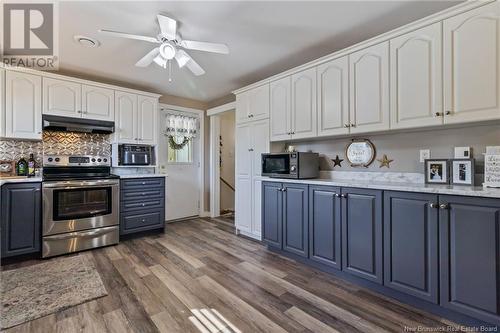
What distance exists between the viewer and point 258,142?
11.3 ft

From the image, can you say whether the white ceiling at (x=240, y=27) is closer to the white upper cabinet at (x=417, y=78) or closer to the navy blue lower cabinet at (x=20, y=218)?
the white upper cabinet at (x=417, y=78)

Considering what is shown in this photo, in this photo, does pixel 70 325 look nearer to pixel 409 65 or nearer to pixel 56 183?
pixel 56 183

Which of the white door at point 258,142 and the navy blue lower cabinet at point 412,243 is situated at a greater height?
the white door at point 258,142

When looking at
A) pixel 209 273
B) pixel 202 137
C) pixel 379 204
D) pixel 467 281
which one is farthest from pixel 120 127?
pixel 467 281

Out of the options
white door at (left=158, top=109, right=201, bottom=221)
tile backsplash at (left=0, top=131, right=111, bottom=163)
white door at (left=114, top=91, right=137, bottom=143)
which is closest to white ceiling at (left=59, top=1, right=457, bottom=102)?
white door at (left=114, top=91, right=137, bottom=143)

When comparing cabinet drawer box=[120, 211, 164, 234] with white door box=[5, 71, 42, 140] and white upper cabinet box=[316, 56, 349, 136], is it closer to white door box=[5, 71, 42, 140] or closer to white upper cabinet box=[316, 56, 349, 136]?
white door box=[5, 71, 42, 140]

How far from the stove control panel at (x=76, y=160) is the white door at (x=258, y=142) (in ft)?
7.44

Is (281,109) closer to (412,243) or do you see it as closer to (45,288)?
(412,243)

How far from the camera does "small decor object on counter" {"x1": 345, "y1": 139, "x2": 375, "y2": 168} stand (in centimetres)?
262

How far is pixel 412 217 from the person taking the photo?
184 cm

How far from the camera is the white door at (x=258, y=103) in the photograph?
130 inches

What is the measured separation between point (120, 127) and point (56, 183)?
46.8 inches

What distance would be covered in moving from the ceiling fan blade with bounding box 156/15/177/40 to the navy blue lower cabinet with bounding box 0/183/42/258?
7.78 feet

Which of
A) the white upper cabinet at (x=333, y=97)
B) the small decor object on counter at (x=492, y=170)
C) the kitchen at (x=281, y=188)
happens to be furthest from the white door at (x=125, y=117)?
the small decor object on counter at (x=492, y=170)
